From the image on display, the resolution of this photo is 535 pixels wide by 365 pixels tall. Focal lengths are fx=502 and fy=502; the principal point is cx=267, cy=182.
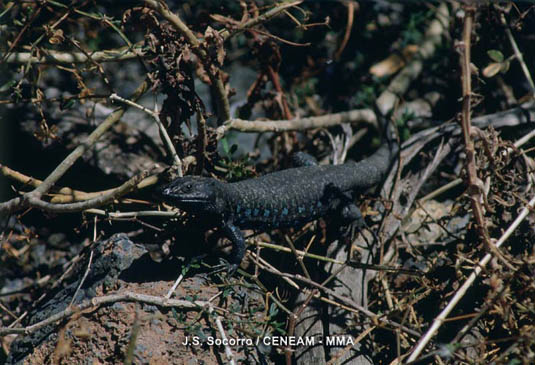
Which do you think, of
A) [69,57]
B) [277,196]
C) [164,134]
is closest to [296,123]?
[277,196]

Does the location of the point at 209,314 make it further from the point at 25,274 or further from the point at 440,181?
the point at 440,181

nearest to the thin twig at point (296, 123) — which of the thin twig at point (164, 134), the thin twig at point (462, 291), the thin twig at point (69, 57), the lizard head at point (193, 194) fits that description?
the thin twig at point (164, 134)

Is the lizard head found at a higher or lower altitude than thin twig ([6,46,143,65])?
lower

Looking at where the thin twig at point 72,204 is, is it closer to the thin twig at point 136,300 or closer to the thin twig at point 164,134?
the thin twig at point 164,134

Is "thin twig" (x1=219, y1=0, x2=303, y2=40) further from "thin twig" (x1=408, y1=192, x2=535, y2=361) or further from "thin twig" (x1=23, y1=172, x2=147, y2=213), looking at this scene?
"thin twig" (x1=408, y1=192, x2=535, y2=361)

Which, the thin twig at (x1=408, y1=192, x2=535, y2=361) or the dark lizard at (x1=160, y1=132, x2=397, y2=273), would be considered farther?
the dark lizard at (x1=160, y1=132, x2=397, y2=273)

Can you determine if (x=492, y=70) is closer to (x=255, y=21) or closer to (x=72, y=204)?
(x=255, y=21)

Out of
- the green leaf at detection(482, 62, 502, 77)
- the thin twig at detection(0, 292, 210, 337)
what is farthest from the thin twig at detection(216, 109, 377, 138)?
the thin twig at detection(0, 292, 210, 337)
